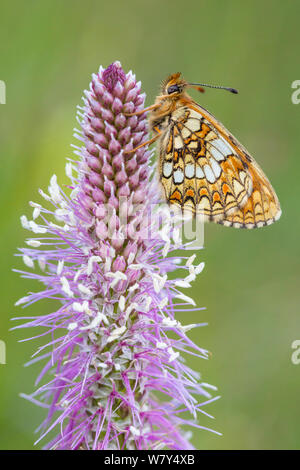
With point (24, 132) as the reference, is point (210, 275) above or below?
below

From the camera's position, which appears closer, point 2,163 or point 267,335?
point 2,163

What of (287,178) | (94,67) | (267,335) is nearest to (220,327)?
(267,335)

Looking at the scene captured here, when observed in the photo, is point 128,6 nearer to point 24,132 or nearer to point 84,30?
point 84,30

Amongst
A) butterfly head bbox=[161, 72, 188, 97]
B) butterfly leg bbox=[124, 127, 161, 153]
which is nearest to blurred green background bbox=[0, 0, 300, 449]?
butterfly head bbox=[161, 72, 188, 97]

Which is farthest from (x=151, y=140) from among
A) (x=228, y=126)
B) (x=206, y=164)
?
(x=228, y=126)

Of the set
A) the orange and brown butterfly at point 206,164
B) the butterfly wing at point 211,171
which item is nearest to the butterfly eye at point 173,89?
the orange and brown butterfly at point 206,164

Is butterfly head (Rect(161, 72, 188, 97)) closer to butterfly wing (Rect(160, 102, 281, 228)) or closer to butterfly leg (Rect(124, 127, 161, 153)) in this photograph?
butterfly wing (Rect(160, 102, 281, 228))

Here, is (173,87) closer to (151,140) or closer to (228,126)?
(151,140)
